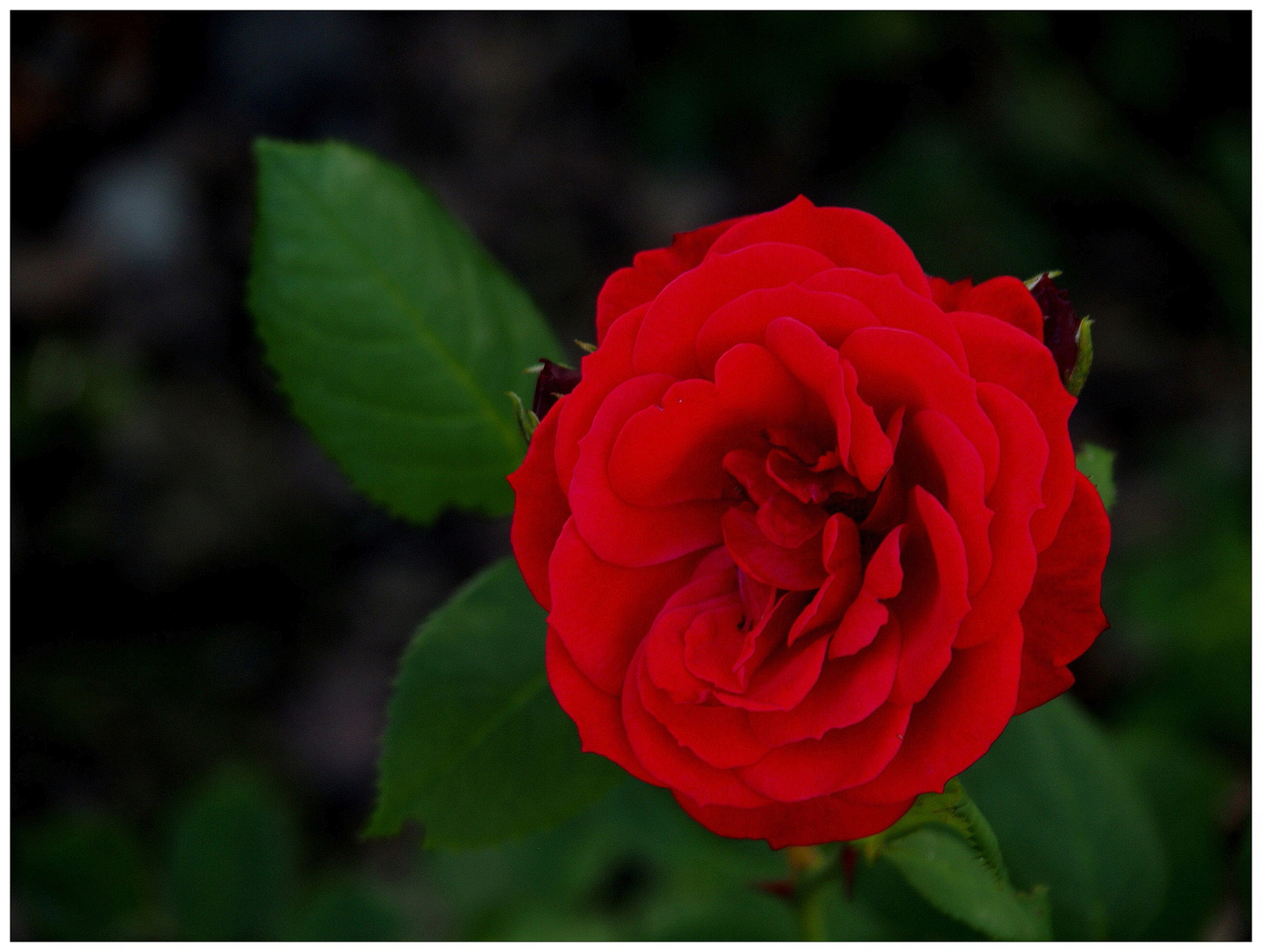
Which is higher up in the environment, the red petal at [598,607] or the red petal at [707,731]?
the red petal at [598,607]

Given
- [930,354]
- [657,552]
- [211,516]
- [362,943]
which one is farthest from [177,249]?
[930,354]

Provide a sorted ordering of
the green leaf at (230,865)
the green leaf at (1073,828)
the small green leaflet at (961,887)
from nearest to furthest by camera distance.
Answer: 1. the small green leaflet at (961,887)
2. the green leaf at (1073,828)
3. the green leaf at (230,865)

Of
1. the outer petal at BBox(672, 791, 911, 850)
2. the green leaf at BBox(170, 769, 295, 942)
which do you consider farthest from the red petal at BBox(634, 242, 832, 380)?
the green leaf at BBox(170, 769, 295, 942)

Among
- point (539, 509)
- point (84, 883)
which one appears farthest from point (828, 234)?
point (84, 883)

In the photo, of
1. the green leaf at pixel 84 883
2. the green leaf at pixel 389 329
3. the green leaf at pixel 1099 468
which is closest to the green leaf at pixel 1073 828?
the green leaf at pixel 1099 468

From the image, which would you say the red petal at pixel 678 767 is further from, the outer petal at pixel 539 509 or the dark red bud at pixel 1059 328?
the dark red bud at pixel 1059 328

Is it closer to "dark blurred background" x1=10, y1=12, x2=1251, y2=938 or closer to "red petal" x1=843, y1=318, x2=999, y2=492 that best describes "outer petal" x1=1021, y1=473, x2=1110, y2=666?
"red petal" x1=843, y1=318, x2=999, y2=492
